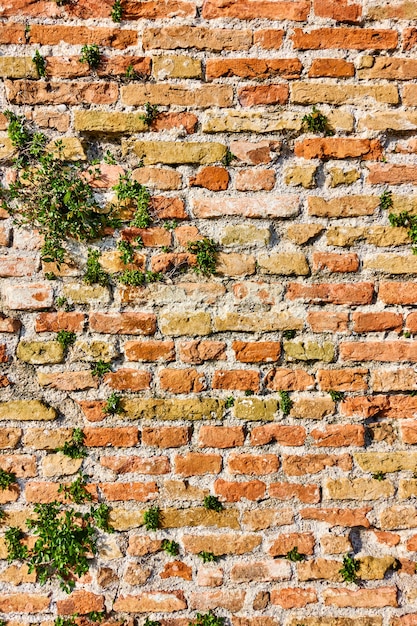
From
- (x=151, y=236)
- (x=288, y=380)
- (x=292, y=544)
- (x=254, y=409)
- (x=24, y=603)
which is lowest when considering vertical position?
(x=24, y=603)

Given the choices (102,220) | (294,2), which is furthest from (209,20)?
(102,220)

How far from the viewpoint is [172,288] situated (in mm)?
1819

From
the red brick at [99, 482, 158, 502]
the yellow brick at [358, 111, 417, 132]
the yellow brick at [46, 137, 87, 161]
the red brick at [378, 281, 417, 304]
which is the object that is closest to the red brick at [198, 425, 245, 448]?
the red brick at [99, 482, 158, 502]

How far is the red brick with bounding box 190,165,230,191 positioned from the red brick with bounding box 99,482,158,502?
1.05 meters

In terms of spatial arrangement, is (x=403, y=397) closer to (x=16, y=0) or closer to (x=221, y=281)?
(x=221, y=281)

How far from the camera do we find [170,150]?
1.81 meters

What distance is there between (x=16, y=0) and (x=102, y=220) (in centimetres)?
80

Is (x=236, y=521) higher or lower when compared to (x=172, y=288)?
lower

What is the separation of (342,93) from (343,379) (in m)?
1.00

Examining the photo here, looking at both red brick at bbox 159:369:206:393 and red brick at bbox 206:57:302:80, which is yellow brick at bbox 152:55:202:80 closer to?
red brick at bbox 206:57:302:80

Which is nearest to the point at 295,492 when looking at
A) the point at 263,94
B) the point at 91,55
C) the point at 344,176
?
the point at 344,176

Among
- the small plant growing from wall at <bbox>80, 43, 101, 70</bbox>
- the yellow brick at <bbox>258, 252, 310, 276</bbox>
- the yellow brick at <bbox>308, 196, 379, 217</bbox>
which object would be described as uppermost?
the small plant growing from wall at <bbox>80, 43, 101, 70</bbox>

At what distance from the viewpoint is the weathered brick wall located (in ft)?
5.86

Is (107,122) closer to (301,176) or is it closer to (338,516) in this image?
(301,176)
